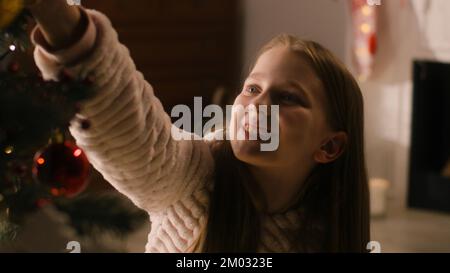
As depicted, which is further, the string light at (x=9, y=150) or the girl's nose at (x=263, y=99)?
the girl's nose at (x=263, y=99)

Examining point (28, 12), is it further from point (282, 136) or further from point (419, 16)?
point (419, 16)

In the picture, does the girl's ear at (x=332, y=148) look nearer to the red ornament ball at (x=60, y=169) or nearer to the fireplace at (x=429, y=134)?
the red ornament ball at (x=60, y=169)

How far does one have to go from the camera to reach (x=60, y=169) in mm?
528

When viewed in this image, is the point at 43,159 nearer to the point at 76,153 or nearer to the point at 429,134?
the point at 76,153

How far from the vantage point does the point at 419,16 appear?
3227mm

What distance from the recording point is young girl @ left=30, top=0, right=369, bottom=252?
2.75 feet

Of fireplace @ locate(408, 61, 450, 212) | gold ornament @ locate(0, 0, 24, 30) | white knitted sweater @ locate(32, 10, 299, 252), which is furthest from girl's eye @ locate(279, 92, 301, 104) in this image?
fireplace @ locate(408, 61, 450, 212)

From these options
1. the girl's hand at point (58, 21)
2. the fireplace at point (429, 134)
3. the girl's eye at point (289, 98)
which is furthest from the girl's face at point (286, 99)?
the fireplace at point (429, 134)

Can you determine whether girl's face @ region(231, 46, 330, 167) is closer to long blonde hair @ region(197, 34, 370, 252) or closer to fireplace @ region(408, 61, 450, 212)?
long blonde hair @ region(197, 34, 370, 252)

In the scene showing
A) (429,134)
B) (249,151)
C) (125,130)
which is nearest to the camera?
(125,130)

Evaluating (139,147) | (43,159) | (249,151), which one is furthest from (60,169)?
(249,151)

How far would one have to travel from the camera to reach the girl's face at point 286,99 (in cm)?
84

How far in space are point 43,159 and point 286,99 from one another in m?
0.39
